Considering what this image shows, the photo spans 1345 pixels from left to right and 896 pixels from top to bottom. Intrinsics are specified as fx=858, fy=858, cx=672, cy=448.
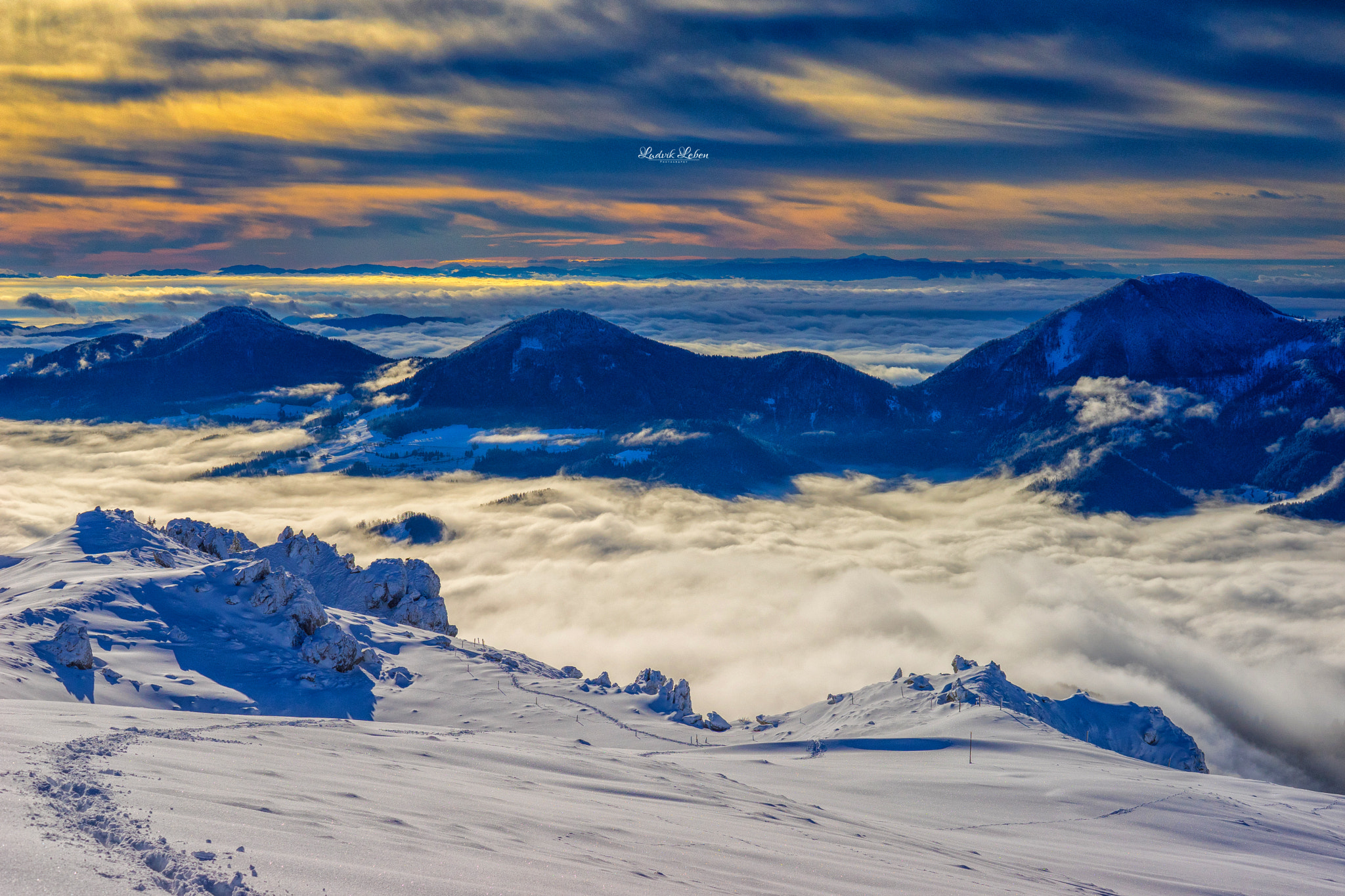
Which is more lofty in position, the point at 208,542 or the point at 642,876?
the point at 642,876

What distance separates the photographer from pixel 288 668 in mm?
69750

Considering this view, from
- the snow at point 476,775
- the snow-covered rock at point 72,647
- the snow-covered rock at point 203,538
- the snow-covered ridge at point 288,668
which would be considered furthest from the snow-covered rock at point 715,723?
the snow-covered rock at point 203,538

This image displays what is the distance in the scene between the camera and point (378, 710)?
222 ft

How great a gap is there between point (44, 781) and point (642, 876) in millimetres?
15997

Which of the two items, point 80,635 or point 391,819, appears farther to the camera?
point 80,635

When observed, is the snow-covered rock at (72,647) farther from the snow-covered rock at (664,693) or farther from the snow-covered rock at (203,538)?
the snow-covered rock at (203,538)

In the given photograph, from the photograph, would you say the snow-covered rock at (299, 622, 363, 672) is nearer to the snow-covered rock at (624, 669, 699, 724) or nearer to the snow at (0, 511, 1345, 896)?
the snow at (0, 511, 1345, 896)

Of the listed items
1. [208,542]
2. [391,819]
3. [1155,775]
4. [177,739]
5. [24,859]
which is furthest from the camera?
[208,542]

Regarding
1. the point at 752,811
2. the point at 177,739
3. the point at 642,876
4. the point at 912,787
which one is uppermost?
the point at 642,876

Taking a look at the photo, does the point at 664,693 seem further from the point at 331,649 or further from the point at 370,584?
the point at 370,584

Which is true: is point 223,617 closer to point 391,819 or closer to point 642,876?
point 391,819

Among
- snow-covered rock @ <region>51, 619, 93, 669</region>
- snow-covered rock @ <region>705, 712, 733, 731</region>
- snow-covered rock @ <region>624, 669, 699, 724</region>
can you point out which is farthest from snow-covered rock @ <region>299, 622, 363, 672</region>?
snow-covered rock @ <region>705, 712, 733, 731</region>

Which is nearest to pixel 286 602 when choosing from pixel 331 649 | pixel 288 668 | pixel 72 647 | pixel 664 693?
pixel 331 649

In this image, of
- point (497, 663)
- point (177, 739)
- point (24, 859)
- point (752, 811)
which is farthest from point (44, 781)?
point (497, 663)
